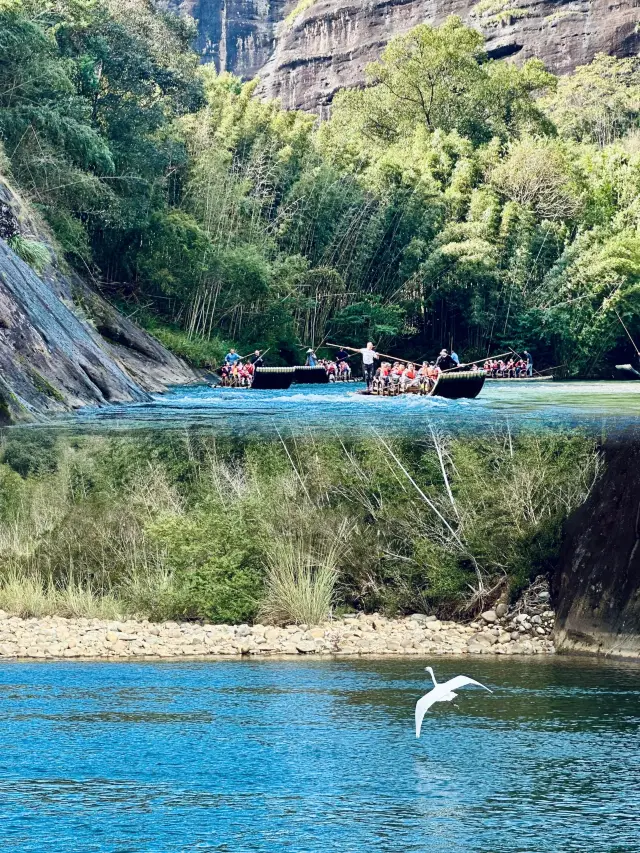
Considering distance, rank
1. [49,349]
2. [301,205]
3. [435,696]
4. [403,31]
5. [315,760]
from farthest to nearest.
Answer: [403,31]
[301,205]
[49,349]
[315,760]
[435,696]

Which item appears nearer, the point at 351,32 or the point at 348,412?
the point at 348,412

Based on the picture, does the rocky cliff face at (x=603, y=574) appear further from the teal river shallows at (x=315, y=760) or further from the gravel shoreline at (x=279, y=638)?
the teal river shallows at (x=315, y=760)

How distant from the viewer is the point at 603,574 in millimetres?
18781

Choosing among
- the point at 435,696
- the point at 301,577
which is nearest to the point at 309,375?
the point at 301,577

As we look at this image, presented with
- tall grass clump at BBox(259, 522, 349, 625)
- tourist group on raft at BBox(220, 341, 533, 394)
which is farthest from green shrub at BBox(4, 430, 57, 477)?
tourist group on raft at BBox(220, 341, 533, 394)

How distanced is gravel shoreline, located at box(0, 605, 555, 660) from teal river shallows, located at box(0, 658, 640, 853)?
1.32m

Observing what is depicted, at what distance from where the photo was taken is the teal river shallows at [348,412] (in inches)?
1042

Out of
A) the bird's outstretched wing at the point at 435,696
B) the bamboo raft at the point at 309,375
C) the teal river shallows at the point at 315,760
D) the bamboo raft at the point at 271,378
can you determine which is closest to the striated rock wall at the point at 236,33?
the bamboo raft at the point at 309,375

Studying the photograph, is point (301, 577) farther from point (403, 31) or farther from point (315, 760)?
point (403, 31)

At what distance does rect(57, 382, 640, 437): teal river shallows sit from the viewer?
1042 inches

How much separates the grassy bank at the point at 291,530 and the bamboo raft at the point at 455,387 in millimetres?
11690

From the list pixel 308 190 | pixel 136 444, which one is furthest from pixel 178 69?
pixel 136 444

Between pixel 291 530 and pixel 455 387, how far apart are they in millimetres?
15617

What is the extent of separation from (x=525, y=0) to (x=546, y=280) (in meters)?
79.9
